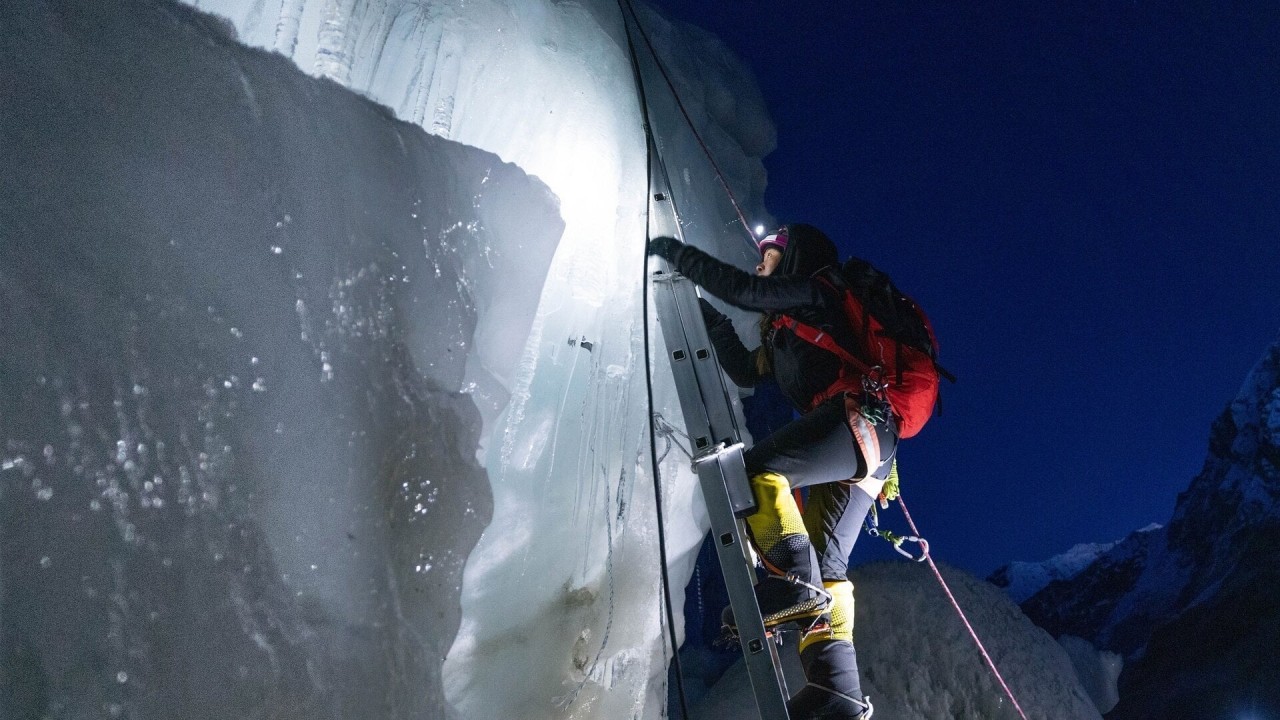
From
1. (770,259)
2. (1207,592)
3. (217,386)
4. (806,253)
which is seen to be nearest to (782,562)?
(806,253)

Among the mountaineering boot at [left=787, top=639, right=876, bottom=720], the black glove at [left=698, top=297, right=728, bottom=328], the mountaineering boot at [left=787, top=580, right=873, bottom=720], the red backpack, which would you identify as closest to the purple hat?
the black glove at [left=698, top=297, right=728, bottom=328]

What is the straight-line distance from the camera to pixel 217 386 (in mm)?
1948

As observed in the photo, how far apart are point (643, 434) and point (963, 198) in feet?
66.7

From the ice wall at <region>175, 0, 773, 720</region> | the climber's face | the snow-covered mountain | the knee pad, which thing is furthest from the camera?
the snow-covered mountain

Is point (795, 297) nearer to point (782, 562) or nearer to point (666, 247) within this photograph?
point (666, 247)

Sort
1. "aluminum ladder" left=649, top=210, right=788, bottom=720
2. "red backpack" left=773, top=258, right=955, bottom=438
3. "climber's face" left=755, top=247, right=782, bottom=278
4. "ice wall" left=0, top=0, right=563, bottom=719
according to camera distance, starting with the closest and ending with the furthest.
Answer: "ice wall" left=0, top=0, right=563, bottom=719 → "aluminum ladder" left=649, top=210, right=788, bottom=720 → "red backpack" left=773, top=258, right=955, bottom=438 → "climber's face" left=755, top=247, right=782, bottom=278

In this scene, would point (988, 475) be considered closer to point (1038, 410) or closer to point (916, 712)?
point (1038, 410)

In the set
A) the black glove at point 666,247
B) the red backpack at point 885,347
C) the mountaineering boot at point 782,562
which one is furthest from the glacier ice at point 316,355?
the red backpack at point 885,347

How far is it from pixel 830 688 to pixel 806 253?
71.9 inches

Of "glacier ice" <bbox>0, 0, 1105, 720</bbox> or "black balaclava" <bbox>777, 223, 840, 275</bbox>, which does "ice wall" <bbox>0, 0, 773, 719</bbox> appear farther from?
"black balaclava" <bbox>777, 223, 840, 275</bbox>

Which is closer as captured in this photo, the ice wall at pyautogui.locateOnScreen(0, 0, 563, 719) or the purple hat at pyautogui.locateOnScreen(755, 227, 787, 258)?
the ice wall at pyautogui.locateOnScreen(0, 0, 563, 719)

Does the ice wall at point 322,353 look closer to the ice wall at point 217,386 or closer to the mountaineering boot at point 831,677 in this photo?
the ice wall at point 217,386

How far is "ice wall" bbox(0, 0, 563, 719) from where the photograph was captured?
154 centimetres

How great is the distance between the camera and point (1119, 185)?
22422mm
